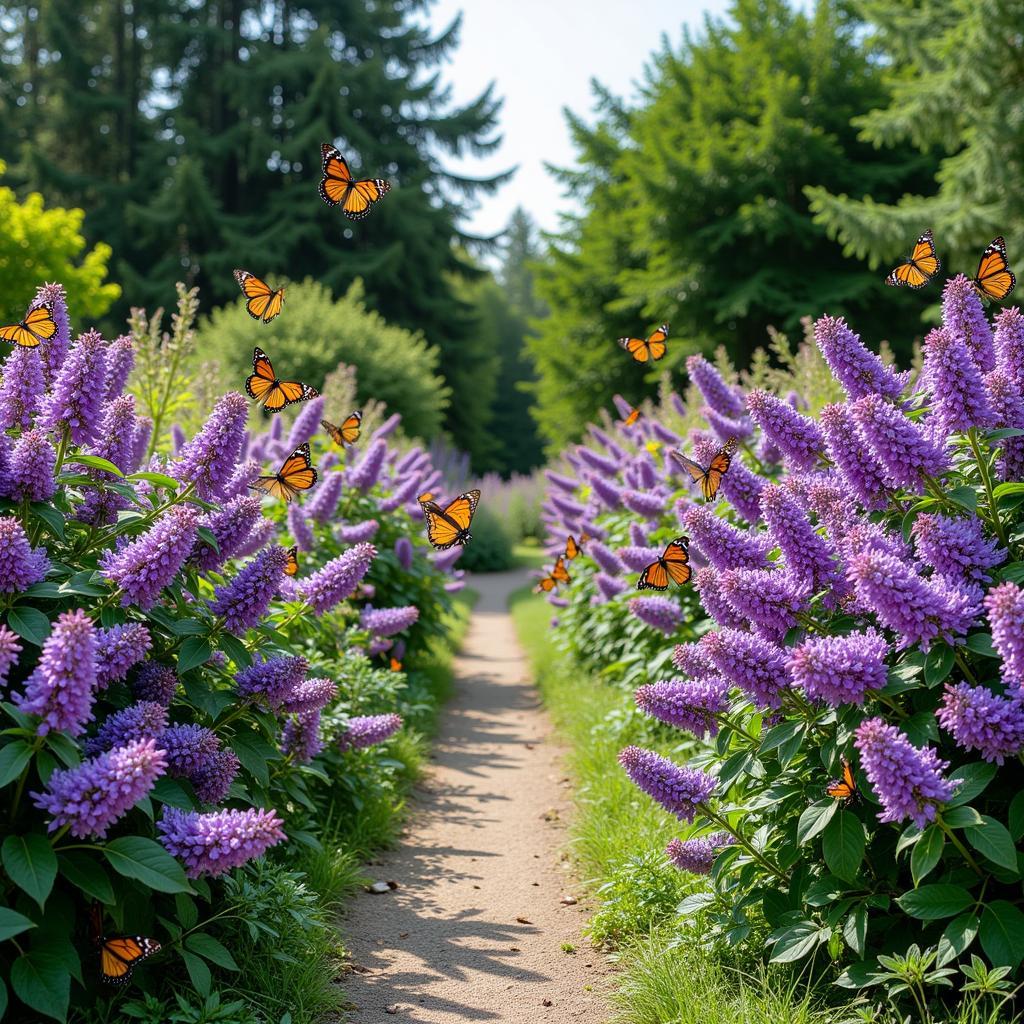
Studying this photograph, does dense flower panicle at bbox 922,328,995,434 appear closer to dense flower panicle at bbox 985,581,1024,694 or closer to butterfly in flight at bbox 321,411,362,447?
dense flower panicle at bbox 985,581,1024,694

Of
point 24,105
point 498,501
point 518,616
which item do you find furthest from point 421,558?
point 24,105

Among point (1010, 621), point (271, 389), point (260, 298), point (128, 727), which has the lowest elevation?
point (128, 727)

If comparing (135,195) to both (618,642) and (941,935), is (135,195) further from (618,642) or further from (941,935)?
(941,935)

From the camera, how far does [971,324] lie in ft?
9.87

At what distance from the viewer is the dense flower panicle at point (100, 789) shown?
7.50ft

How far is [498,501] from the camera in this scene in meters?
28.5

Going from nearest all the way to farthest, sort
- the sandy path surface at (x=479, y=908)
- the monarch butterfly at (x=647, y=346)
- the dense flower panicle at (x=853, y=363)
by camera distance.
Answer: the dense flower panicle at (x=853, y=363), the sandy path surface at (x=479, y=908), the monarch butterfly at (x=647, y=346)

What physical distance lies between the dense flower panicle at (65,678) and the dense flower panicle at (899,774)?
195cm

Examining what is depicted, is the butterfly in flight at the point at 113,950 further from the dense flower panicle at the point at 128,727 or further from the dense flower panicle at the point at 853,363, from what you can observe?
the dense flower panicle at the point at 853,363

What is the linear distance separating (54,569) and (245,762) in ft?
2.92

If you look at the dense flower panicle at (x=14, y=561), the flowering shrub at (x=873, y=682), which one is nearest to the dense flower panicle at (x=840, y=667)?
the flowering shrub at (x=873, y=682)

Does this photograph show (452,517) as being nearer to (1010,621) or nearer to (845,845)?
(845,845)

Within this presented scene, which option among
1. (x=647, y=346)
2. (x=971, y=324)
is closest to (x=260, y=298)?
(x=971, y=324)

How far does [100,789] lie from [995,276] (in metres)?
3.38
